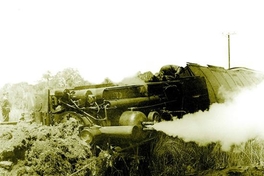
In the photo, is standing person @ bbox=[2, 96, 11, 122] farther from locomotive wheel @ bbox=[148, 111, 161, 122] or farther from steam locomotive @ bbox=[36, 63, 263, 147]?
locomotive wheel @ bbox=[148, 111, 161, 122]

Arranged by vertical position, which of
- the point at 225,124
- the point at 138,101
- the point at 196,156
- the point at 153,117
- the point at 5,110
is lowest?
the point at 196,156

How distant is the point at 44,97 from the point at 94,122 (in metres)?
2.33

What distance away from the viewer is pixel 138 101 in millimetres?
9570

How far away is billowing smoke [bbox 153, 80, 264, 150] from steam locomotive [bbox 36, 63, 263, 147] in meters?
0.43

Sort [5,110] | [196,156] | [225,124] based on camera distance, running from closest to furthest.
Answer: [196,156], [225,124], [5,110]

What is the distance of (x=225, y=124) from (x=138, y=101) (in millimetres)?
3855

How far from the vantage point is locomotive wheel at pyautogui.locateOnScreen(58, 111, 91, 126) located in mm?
8766

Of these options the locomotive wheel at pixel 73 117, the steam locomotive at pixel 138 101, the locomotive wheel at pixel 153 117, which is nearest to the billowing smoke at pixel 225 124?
the locomotive wheel at pixel 153 117

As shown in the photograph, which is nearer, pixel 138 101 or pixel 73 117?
pixel 73 117

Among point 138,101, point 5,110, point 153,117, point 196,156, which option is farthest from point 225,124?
point 5,110

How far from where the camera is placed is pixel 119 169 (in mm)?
9250

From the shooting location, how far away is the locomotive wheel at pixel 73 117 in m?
8.77

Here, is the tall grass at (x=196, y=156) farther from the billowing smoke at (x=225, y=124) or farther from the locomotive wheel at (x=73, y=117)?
the locomotive wheel at (x=73, y=117)

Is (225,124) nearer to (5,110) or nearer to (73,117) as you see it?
→ (73,117)
